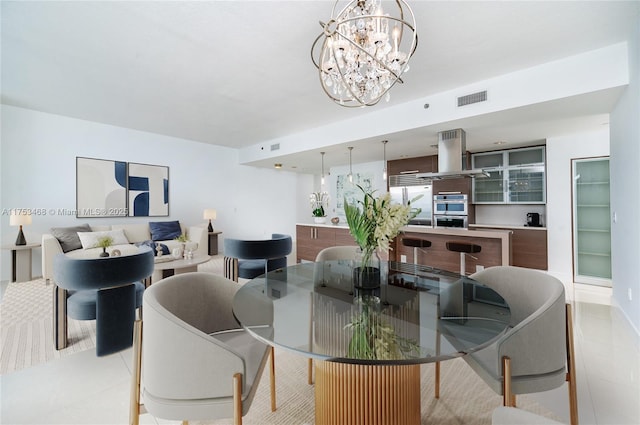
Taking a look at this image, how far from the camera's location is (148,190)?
19.3 ft

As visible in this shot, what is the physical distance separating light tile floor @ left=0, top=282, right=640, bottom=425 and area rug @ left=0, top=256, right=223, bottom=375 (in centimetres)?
18

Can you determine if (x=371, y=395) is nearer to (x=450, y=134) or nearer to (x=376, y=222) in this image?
(x=376, y=222)

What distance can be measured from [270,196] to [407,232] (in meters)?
4.94

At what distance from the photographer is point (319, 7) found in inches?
84.3

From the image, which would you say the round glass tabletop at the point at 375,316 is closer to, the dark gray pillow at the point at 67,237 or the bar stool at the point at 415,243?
the bar stool at the point at 415,243

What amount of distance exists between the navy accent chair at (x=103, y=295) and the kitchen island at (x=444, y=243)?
2.73m

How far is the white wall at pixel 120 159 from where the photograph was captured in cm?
446

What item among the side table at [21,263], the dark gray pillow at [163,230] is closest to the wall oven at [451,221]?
the dark gray pillow at [163,230]

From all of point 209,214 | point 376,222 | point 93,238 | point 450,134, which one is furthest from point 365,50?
point 209,214

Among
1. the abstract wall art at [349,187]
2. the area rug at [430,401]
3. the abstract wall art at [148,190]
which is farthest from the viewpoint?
the abstract wall art at [349,187]

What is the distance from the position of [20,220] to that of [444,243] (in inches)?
260

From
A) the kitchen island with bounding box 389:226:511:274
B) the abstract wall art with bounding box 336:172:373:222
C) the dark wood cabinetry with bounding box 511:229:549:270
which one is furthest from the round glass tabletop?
the abstract wall art with bounding box 336:172:373:222

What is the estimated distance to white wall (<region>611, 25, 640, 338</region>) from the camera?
2.42 metres

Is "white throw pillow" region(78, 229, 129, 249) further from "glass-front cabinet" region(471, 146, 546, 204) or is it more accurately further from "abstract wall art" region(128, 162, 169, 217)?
"glass-front cabinet" region(471, 146, 546, 204)
